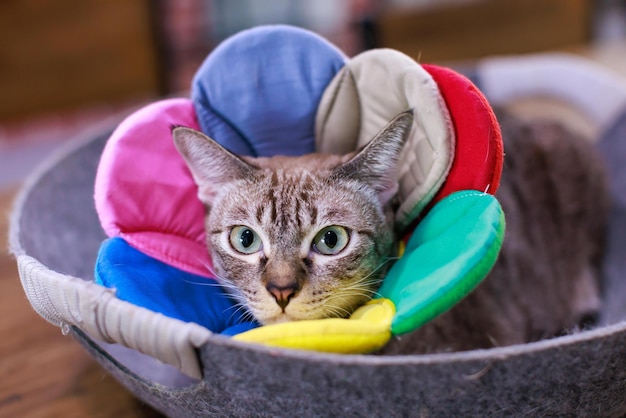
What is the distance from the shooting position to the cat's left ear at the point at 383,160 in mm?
1043

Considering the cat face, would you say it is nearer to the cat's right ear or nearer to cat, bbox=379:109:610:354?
the cat's right ear

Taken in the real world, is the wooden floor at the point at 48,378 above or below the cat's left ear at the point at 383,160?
below

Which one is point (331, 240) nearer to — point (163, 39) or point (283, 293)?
point (283, 293)

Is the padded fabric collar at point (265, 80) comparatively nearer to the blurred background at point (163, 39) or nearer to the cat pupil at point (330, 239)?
the cat pupil at point (330, 239)

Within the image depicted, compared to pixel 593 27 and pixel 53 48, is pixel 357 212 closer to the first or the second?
pixel 53 48

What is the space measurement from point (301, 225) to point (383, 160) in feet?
0.60

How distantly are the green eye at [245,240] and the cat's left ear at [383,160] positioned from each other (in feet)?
0.60

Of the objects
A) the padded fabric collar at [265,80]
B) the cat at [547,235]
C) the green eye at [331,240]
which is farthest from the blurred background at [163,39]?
the green eye at [331,240]

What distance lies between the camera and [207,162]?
1.16 m

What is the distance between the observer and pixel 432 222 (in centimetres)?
103

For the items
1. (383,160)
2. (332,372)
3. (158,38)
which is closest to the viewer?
(332,372)

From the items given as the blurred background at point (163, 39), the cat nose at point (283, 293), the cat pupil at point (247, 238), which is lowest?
the blurred background at point (163, 39)

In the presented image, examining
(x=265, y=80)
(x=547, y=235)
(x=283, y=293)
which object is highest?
(x=265, y=80)

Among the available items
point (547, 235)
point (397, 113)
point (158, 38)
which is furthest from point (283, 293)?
point (158, 38)
